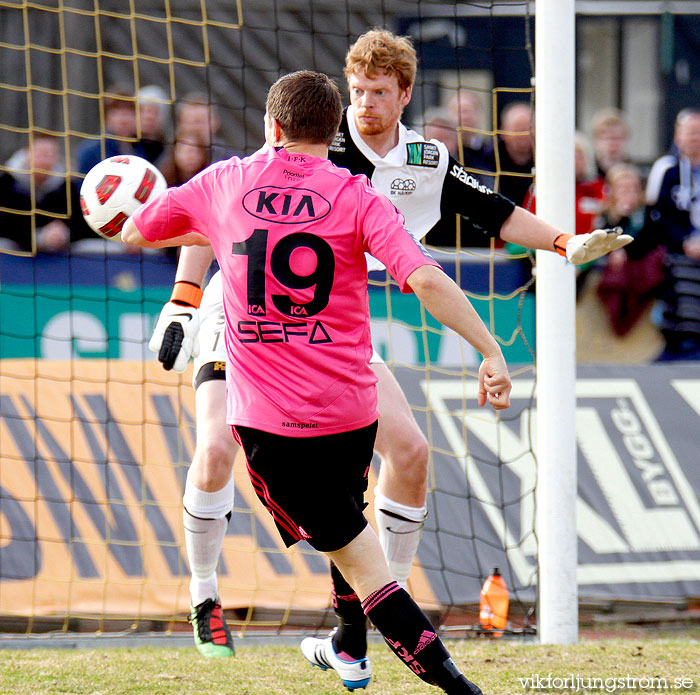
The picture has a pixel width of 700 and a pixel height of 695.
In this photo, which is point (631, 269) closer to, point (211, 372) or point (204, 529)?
point (211, 372)

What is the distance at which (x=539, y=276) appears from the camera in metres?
4.74

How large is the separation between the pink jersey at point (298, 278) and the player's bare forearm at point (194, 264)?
2.19 ft

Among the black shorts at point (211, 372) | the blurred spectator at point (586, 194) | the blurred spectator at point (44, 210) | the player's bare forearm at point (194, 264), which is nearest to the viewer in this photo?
the player's bare forearm at point (194, 264)

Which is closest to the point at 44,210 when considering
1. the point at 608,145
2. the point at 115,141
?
the point at 115,141

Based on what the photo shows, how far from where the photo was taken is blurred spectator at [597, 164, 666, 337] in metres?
7.99

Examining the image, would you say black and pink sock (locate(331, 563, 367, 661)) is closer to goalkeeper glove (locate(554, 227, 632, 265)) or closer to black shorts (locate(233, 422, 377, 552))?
black shorts (locate(233, 422, 377, 552))

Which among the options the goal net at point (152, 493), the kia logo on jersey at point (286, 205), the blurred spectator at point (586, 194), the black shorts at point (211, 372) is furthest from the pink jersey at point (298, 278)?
the blurred spectator at point (586, 194)

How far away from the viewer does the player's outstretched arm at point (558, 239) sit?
3.37 m

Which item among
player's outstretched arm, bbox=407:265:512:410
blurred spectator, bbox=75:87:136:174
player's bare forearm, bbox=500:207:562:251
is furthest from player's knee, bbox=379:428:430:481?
blurred spectator, bbox=75:87:136:174

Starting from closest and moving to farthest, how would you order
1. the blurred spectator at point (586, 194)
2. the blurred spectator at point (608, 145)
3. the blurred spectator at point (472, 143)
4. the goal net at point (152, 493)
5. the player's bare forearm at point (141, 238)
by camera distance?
the player's bare forearm at point (141, 238) < the goal net at point (152, 493) < the blurred spectator at point (472, 143) < the blurred spectator at point (586, 194) < the blurred spectator at point (608, 145)

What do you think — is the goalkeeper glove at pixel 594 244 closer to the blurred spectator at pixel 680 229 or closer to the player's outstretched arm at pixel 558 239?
the player's outstretched arm at pixel 558 239

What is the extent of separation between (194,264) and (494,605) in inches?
93.1

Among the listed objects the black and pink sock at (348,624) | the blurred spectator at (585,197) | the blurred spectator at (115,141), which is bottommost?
the black and pink sock at (348,624)

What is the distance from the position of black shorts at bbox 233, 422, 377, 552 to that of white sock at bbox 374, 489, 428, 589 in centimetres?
94
